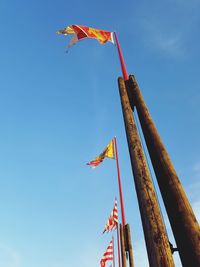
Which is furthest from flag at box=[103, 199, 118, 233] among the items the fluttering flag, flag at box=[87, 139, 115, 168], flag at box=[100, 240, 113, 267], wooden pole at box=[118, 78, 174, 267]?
wooden pole at box=[118, 78, 174, 267]

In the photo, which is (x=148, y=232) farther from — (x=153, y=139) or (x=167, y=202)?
(x=153, y=139)

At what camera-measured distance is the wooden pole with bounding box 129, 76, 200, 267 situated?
2.18 meters

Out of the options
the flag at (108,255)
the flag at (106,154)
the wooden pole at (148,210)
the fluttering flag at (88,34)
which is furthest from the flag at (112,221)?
the wooden pole at (148,210)

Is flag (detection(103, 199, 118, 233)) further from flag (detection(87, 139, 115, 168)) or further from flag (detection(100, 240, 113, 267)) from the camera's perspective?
flag (detection(87, 139, 115, 168))

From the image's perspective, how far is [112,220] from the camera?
51.4 ft

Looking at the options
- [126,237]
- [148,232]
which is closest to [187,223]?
[148,232]

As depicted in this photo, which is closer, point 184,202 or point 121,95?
point 184,202

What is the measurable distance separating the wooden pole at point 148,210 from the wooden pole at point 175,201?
0.10 meters

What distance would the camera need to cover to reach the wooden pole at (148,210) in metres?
2.28

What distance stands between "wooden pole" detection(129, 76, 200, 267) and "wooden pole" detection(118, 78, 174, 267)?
10 centimetres

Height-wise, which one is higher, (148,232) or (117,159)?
(117,159)

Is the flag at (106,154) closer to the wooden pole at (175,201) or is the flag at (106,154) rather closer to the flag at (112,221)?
the flag at (112,221)

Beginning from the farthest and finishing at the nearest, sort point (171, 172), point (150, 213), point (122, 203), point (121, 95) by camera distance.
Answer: point (122, 203) → point (121, 95) → point (171, 172) → point (150, 213)

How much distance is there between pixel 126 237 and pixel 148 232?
565 cm
